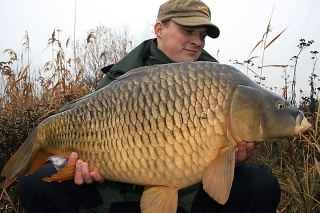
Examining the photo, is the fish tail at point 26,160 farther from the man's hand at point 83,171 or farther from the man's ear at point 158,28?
the man's ear at point 158,28

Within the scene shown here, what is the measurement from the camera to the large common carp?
4.57ft

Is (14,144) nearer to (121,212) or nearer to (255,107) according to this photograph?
(121,212)

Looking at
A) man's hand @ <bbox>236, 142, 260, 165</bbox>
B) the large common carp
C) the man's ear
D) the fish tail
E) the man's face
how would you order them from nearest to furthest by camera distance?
the large common carp
man's hand @ <bbox>236, 142, 260, 165</bbox>
the fish tail
the man's face
the man's ear

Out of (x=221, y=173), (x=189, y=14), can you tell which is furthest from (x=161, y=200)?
(x=189, y=14)

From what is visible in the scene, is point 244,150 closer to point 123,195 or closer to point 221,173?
point 221,173

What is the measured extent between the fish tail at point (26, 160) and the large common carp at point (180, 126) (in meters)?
0.23

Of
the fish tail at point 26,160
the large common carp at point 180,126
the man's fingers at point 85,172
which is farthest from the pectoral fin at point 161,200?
the fish tail at point 26,160

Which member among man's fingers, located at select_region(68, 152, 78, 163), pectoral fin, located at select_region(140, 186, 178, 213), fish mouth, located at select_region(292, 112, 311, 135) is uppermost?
fish mouth, located at select_region(292, 112, 311, 135)

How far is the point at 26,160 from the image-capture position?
5.26 feet

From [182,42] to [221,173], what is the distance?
1.05 meters

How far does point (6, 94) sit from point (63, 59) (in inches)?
33.7

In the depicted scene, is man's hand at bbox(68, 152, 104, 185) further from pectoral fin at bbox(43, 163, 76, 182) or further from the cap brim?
the cap brim

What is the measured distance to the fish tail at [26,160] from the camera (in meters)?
1.60

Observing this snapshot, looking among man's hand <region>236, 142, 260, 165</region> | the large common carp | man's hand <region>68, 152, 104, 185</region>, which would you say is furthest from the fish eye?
man's hand <region>68, 152, 104, 185</region>
